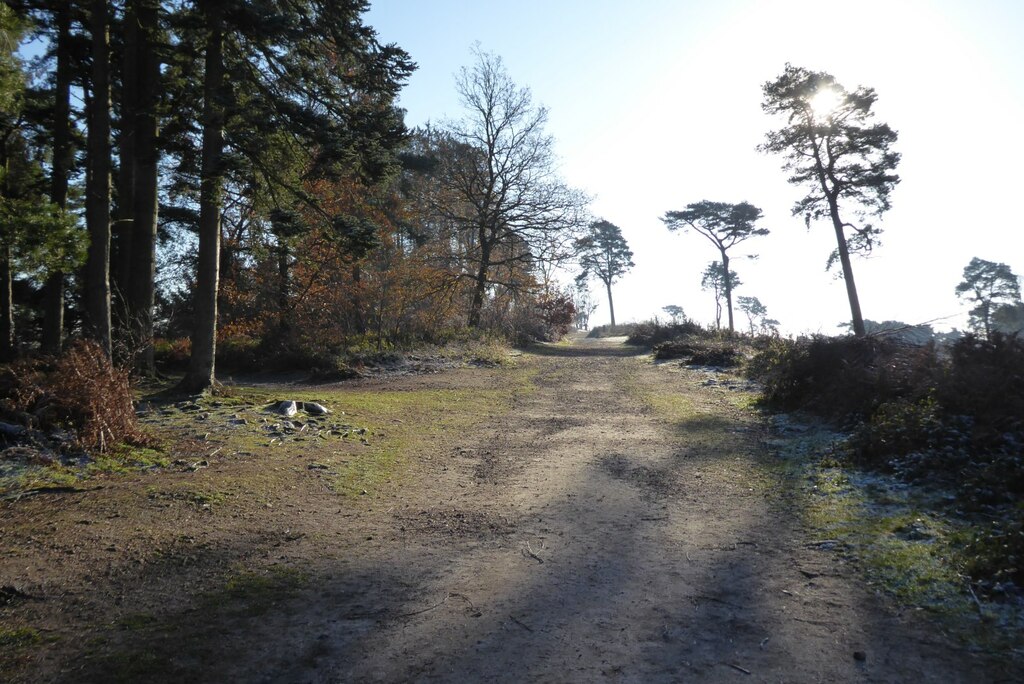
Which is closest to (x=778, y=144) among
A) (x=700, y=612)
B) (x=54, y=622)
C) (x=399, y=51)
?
(x=399, y=51)

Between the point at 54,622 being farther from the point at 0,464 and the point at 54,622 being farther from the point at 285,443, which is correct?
the point at 285,443

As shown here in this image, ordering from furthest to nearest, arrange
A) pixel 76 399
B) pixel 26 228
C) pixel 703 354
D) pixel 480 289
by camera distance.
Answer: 1. pixel 480 289
2. pixel 703 354
3. pixel 26 228
4. pixel 76 399

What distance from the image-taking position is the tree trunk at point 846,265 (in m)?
23.9

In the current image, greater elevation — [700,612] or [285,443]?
[285,443]

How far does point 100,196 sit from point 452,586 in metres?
8.62

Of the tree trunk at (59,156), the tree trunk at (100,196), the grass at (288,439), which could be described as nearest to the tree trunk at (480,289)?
the grass at (288,439)

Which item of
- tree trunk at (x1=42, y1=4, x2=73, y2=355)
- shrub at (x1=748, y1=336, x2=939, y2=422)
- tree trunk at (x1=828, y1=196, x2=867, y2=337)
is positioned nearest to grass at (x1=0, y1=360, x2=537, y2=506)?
shrub at (x1=748, y1=336, x2=939, y2=422)

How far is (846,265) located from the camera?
24.4 meters

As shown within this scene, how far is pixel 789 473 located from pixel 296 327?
15.1 metres

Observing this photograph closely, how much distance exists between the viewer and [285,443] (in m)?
8.07

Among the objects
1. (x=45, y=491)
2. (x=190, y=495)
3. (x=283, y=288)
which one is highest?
(x=283, y=288)

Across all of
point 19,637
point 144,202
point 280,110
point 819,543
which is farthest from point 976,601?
point 144,202

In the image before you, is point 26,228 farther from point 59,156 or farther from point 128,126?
point 59,156

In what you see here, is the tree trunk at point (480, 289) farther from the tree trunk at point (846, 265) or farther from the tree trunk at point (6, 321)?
the tree trunk at point (6, 321)
